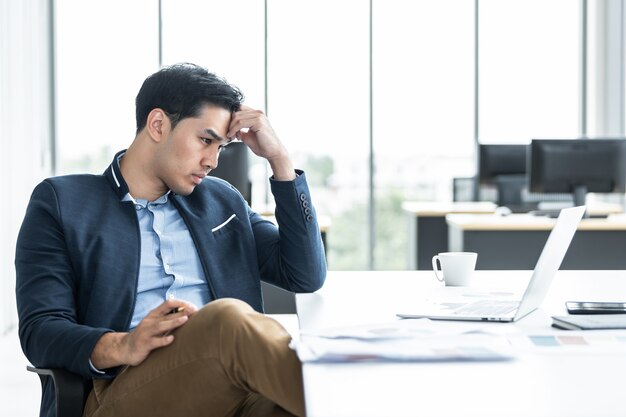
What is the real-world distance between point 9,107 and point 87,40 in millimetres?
1800

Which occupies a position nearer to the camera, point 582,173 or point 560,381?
point 560,381

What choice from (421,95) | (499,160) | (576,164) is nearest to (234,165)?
(576,164)

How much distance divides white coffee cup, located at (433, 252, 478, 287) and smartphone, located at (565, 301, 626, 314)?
0.39 metres

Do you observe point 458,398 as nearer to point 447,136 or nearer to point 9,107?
point 9,107

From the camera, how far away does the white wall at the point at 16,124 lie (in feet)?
18.2

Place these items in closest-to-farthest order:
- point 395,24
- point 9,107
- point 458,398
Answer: point 458,398 → point 9,107 → point 395,24

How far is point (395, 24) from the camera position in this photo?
24.8 feet

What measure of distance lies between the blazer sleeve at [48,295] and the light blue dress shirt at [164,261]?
161 millimetres

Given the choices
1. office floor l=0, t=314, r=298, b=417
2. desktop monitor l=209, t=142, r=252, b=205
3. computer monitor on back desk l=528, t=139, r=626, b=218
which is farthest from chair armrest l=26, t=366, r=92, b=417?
computer monitor on back desk l=528, t=139, r=626, b=218

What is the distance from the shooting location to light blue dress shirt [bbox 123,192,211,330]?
1.93 meters

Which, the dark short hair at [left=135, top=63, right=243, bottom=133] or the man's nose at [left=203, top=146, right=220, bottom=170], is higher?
the dark short hair at [left=135, top=63, right=243, bottom=133]

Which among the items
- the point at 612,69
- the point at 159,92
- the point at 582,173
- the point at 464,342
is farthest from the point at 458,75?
the point at 464,342

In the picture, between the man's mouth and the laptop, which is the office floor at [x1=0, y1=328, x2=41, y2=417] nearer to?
the man's mouth

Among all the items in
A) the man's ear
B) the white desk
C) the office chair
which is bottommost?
the office chair
